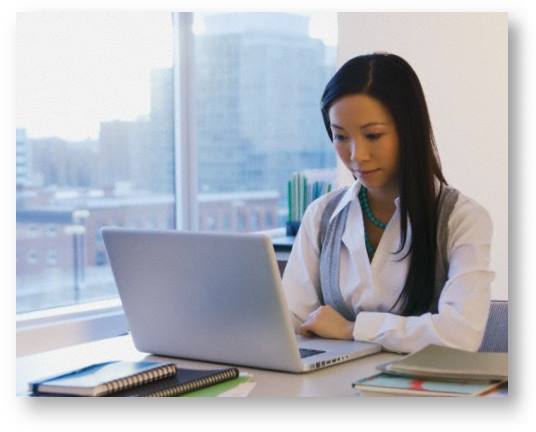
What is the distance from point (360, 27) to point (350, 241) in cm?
46

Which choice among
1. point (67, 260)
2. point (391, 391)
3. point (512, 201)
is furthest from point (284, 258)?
point (391, 391)

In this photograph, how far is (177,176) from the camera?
2605 mm

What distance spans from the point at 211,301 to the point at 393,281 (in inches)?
20.9

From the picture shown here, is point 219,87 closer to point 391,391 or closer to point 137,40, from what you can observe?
point 137,40

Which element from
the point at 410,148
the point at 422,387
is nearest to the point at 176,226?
the point at 410,148

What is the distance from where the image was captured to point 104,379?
1532 millimetres

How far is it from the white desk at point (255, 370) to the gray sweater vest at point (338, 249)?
0.29m

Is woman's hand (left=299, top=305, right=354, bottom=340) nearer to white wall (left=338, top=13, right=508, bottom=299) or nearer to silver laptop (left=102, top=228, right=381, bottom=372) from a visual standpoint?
silver laptop (left=102, top=228, right=381, bottom=372)

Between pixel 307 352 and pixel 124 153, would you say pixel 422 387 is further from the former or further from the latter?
pixel 124 153

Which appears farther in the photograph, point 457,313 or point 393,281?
point 393,281

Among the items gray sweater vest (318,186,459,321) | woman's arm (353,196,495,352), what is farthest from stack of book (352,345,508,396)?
gray sweater vest (318,186,459,321)

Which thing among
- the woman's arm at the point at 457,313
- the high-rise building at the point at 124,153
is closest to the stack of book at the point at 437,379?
the woman's arm at the point at 457,313

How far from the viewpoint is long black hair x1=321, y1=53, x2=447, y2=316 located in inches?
79.1

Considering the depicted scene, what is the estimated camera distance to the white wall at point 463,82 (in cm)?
191
